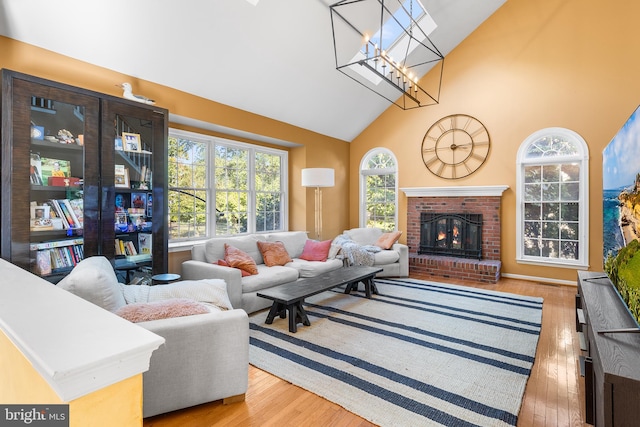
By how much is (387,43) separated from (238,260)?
3971 mm

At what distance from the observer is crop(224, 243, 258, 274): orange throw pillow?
12.4 ft

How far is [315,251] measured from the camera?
491 centimetres

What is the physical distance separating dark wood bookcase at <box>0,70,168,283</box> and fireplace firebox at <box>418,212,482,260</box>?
430 cm

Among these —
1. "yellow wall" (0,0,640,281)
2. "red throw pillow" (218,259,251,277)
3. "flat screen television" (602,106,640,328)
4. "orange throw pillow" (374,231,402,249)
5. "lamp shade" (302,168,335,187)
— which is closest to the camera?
"flat screen television" (602,106,640,328)

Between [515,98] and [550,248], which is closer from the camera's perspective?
[550,248]

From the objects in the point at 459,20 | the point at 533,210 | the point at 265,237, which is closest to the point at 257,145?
the point at 265,237

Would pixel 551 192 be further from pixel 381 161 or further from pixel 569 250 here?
pixel 381 161

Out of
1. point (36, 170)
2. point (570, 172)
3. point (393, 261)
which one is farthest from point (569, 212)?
point (36, 170)

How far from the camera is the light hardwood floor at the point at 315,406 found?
1859 mm

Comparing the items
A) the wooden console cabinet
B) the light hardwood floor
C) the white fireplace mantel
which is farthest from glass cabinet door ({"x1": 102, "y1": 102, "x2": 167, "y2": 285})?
the white fireplace mantel

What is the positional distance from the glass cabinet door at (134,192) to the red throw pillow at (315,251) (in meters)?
2.04

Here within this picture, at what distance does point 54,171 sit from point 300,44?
301 centimetres

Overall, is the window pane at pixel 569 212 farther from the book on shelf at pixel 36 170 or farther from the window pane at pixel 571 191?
the book on shelf at pixel 36 170

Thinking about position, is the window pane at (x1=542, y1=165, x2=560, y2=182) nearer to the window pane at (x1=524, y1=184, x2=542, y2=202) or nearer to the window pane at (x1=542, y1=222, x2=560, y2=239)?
the window pane at (x1=524, y1=184, x2=542, y2=202)
